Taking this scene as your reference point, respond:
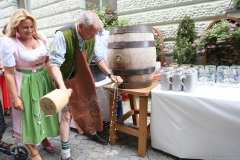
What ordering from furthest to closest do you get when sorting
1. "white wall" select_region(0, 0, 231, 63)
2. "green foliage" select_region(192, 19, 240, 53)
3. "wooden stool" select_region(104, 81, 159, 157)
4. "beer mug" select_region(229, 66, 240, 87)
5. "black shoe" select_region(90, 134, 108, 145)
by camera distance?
"white wall" select_region(0, 0, 231, 63)
"green foliage" select_region(192, 19, 240, 53)
"black shoe" select_region(90, 134, 108, 145)
"wooden stool" select_region(104, 81, 159, 157)
"beer mug" select_region(229, 66, 240, 87)

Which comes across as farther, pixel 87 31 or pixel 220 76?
pixel 220 76

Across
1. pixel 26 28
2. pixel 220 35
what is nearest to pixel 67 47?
A: pixel 26 28

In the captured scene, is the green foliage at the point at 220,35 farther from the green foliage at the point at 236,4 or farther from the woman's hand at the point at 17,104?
the woman's hand at the point at 17,104

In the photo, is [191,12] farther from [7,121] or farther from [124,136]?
[7,121]

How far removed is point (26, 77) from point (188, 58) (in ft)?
8.85

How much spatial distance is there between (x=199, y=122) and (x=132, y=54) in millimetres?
889

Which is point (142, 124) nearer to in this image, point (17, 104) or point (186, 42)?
point (17, 104)

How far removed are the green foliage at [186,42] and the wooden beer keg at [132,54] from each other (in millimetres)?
1570

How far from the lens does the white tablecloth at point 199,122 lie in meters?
1.42

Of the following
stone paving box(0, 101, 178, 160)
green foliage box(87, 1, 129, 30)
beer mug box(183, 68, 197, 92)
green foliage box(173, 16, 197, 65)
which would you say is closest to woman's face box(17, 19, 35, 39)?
stone paving box(0, 101, 178, 160)

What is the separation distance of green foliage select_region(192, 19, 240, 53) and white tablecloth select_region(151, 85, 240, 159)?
129 cm

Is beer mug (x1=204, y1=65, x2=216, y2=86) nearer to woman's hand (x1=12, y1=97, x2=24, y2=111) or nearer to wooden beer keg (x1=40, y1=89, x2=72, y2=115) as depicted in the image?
wooden beer keg (x1=40, y1=89, x2=72, y2=115)

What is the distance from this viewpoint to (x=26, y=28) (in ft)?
5.15

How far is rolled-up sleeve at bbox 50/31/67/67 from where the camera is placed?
5.10 ft
